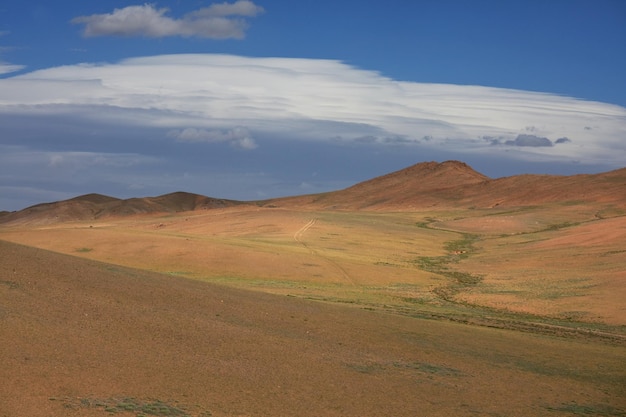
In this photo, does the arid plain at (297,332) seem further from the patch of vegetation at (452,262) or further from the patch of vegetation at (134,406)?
the patch of vegetation at (452,262)

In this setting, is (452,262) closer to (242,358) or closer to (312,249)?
(312,249)

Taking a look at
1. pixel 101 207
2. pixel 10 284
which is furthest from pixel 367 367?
pixel 101 207

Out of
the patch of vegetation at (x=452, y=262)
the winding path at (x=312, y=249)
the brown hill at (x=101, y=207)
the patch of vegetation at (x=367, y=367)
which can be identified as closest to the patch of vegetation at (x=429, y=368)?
the patch of vegetation at (x=367, y=367)

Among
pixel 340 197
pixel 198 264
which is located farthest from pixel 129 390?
pixel 340 197

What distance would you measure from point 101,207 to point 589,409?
11872 centimetres

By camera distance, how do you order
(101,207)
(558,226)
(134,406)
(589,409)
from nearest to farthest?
1. (134,406)
2. (589,409)
3. (558,226)
4. (101,207)

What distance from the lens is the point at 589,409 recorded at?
1847cm

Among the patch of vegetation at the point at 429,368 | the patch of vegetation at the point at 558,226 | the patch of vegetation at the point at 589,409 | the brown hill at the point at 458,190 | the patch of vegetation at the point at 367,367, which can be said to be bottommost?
the patch of vegetation at the point at 589,409

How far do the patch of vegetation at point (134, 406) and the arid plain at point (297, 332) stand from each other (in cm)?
4

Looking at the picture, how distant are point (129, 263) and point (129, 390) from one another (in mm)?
31975

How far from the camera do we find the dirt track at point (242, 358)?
16.2 meters

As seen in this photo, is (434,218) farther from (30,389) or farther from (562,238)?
(30,389)

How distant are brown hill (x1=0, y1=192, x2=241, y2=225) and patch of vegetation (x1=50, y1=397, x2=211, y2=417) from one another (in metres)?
109

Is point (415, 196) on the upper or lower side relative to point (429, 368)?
upper
